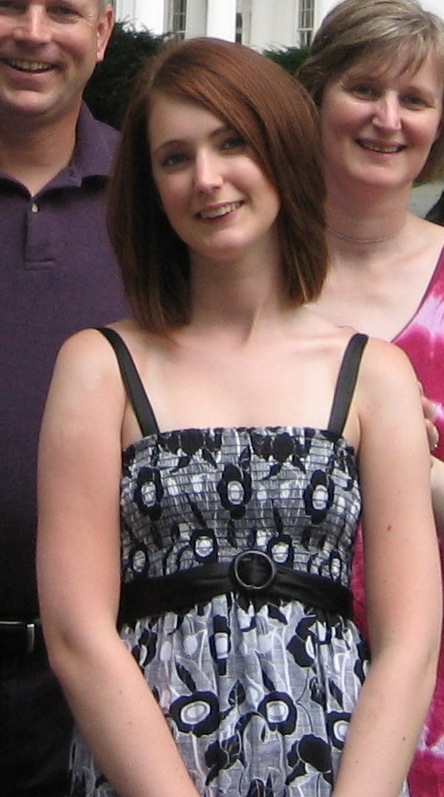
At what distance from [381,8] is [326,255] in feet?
2.41

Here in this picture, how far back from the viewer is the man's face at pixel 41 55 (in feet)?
11.1

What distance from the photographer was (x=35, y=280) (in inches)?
133

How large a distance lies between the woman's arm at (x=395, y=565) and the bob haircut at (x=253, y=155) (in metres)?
0.25

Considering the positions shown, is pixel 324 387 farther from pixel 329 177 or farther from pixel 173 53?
pixel 329 177

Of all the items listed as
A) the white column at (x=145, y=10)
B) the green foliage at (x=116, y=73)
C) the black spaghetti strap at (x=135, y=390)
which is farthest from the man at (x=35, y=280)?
the white column at (x=145, y=10)

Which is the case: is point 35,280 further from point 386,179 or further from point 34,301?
point 386,179

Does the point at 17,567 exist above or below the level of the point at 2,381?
below

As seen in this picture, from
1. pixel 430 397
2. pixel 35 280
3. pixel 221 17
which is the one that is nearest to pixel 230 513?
pixel 430 397

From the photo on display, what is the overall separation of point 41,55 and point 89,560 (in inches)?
56.8

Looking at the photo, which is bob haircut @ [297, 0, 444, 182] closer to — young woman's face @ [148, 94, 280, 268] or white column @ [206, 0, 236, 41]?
young woman's face @ [148, 94, 280, 268]

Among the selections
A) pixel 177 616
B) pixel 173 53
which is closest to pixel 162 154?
pixel 173 53

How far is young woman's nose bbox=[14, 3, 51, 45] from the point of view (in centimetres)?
338

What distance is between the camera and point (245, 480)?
240 cm

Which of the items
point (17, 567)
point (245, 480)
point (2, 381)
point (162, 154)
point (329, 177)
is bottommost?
point (17, 567)
